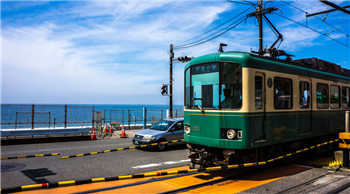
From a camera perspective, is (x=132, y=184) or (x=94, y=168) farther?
(x=94, y=168)

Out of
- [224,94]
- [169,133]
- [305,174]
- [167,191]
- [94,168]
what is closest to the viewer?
[167,191]

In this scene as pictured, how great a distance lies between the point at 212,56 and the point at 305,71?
3723 mm

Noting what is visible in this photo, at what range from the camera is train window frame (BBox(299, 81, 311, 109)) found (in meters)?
8.24

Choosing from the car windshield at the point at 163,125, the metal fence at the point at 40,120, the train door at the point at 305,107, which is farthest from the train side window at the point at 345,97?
the metal fence at the point at 40,120

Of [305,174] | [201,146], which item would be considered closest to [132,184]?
[201,146]

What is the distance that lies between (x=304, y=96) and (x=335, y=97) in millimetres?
2858

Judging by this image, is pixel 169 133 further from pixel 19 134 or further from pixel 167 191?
pixel 19 134

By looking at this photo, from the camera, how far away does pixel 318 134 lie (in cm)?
909

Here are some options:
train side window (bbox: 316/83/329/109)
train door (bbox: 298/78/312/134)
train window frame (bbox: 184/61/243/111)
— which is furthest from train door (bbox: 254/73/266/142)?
train side window (bbox: 316/83/329/109)

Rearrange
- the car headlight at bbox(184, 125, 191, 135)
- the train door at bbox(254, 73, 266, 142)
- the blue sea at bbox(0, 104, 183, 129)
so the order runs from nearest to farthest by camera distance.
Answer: the train door at bbox(254, 73, 266, 142) → the car headlight at bbox(184, 125, 191, 135) → the blue sea at bbox(0, 104, 183, 129)

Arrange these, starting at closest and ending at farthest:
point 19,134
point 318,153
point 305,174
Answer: point 305,174, point 318,153, point 19,134

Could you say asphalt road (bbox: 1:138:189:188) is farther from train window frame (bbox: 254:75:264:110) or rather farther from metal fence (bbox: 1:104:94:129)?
metal fence (bbox: 1:104:94:129)

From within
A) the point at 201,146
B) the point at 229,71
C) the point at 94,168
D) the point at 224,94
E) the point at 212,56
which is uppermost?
the point at 212,56

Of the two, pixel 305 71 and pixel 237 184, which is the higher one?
pixel 305 71
